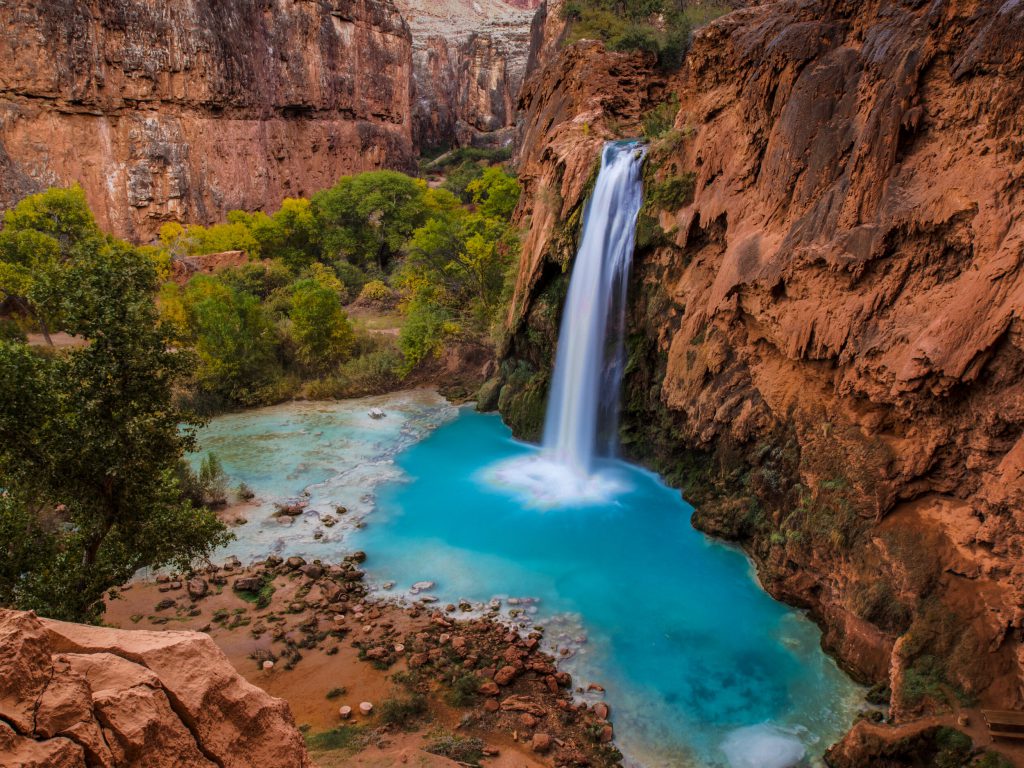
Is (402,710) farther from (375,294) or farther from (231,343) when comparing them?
(375,294)

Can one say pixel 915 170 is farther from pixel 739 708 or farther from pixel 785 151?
pixel 739 708

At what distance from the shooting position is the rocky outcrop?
11.6 feet

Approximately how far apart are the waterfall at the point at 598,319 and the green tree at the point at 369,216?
27930mm

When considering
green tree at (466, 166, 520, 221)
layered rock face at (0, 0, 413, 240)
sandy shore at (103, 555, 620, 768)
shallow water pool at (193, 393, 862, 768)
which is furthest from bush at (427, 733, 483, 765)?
layered rock face at (0, 0, 413, 240)

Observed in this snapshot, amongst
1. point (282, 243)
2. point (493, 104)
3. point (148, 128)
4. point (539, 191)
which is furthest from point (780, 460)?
point (493, 104)

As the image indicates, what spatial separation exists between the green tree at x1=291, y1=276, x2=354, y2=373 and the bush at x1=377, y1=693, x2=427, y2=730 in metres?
21.3

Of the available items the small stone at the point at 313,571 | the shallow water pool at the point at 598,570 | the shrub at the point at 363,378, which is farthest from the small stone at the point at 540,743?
the shrub at the point at 363,378

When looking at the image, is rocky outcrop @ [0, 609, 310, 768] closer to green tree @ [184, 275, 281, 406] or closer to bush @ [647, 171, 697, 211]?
bush @ [647, 171, 697, 211]

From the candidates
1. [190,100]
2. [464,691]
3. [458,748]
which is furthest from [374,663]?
[190,100]

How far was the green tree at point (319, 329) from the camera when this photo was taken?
28.6 meters

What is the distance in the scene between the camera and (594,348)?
2048cm

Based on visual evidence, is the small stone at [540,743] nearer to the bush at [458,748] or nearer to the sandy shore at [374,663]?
the sandy shore at [374,663]

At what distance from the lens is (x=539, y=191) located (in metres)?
23.6

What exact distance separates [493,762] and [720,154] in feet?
47.9
